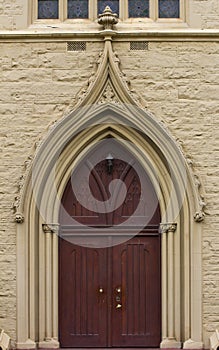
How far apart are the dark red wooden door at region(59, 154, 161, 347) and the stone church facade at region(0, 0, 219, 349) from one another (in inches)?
7.9

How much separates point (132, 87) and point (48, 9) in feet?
5.30

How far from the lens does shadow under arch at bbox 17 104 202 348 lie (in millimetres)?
12578

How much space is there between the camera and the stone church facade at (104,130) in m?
12.6

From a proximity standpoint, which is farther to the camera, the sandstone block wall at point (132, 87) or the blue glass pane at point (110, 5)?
the blue glass pane at point (110, 5)

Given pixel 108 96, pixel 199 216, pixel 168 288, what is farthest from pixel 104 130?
pixel 168 288

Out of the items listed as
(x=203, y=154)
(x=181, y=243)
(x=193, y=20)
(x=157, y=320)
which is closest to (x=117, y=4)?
(x=193, y=20)

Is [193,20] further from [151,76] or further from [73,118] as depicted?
[73,118]

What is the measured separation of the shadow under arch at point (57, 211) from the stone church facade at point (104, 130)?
0.5 inches

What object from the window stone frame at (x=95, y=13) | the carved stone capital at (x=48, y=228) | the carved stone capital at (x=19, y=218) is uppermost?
the window stone frame at (x=95, y=13)

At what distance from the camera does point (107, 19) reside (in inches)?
497

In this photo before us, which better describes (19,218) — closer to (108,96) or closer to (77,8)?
(108,96)

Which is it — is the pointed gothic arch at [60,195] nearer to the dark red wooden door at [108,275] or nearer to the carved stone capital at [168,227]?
the carved stone capital at [168,227]

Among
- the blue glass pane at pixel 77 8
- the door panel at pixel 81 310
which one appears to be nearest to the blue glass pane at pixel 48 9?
the blue glass pane at pixel 77 8

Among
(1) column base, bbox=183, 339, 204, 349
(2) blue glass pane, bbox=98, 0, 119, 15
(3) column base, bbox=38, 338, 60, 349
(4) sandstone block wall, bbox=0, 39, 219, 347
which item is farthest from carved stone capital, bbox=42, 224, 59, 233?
(2) blue glass pane, bbox=98, 0, 119, 15
